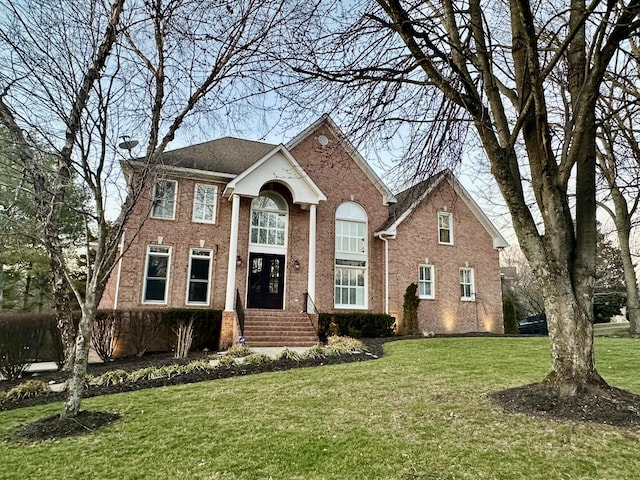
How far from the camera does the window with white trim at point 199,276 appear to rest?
1517 cm

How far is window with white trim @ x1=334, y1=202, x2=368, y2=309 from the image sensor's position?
17625 mm

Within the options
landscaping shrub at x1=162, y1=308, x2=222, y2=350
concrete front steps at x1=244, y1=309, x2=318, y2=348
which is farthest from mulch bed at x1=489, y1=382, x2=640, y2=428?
landscaping shrub at x1=162, y1=308, x2=222, y2=350

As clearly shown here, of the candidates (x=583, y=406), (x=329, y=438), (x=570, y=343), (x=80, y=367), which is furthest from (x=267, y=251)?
(x=583, y=406)

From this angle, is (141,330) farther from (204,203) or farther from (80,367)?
(80,367)

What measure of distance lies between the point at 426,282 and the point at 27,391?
15.5 metres

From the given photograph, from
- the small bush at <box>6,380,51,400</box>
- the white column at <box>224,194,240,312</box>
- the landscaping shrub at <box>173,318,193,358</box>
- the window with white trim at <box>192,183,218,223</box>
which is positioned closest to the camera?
the small bush at <box>6,380,51,400</box>

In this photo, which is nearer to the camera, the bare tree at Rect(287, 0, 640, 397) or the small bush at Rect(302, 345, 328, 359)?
the bare tree at Rect(287, 0, 640, 397)

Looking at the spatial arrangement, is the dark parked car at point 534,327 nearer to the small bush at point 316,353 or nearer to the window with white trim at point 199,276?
the small bush at point 316,353

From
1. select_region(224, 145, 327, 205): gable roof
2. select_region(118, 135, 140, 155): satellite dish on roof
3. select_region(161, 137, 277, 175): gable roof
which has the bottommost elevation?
select_region(118, 135, 140, 155): satellite dish on roof

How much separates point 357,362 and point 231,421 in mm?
5115

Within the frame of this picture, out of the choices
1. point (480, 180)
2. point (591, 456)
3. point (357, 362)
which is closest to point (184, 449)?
point (591, 456)

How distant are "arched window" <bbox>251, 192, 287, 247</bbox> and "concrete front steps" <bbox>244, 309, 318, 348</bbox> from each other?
3.26 m

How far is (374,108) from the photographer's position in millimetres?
5664

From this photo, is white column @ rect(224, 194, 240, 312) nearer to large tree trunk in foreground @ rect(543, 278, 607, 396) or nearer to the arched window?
the arched window
